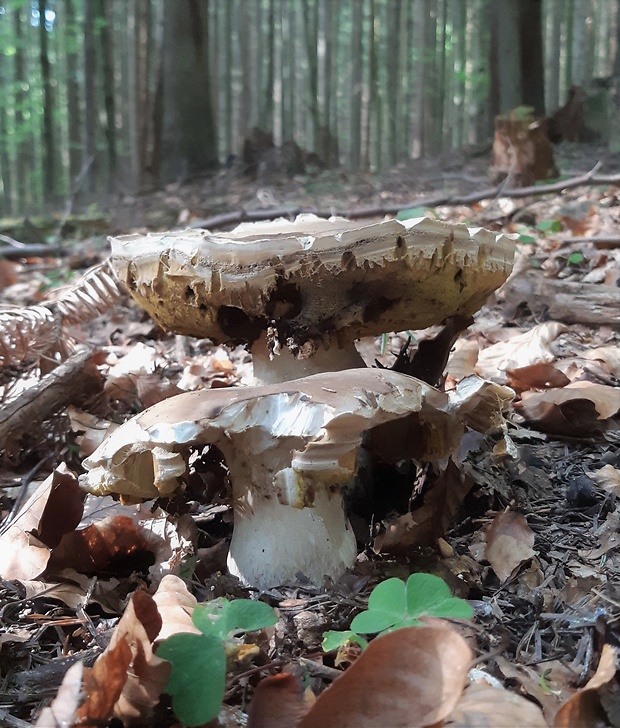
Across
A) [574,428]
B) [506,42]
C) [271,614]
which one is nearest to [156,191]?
[506,42]

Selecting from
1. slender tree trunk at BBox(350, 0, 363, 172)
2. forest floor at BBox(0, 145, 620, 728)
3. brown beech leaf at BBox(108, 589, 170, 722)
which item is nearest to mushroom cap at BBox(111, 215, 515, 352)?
forest floor at BBox(0, 145, 620, 728)

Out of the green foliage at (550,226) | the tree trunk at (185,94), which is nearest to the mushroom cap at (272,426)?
the green foliage at (550,226)

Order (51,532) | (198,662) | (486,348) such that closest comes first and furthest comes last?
(198,662) < (51,532) < (486,348)

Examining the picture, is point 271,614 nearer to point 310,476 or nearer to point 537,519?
point 310,476

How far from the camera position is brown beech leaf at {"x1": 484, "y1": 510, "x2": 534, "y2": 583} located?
1.72 meters

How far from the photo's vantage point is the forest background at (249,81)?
11.7m

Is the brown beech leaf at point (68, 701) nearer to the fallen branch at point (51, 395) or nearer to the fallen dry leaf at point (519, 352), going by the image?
the fallen branch at point (51, 395)

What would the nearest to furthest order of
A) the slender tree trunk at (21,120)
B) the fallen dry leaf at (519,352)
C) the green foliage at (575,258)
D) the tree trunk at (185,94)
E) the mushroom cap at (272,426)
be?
the mushroom cap at (272,426), the fallen dry leaf at (519,352), the green foliage at (575,258), the tree trunk at (185,94), the slender tree trunk at (21,120)

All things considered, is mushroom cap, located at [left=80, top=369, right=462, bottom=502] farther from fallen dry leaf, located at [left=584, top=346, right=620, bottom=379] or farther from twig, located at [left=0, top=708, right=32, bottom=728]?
fallen dry leaf, located at [left=584, top=346, right=620, bottom=379]

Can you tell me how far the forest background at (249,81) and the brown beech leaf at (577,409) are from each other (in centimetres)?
564

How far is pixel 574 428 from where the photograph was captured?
244cm

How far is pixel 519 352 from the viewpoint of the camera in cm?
317

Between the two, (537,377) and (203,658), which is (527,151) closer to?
(537,377)

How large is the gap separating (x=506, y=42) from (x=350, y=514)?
1085 centimetres
